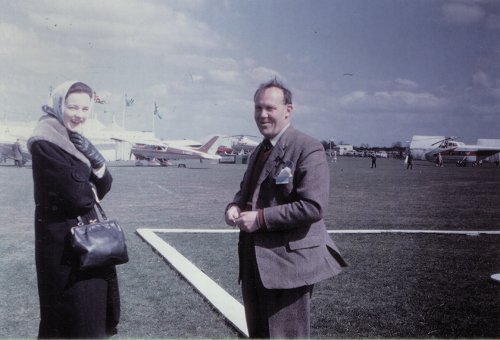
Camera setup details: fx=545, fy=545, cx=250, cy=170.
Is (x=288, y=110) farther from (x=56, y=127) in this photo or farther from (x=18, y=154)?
(x=18, y=154)

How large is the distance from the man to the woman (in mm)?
770

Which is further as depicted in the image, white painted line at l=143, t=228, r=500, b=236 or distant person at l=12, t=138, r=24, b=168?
distant person at l=12, t=138, r=24, b=168

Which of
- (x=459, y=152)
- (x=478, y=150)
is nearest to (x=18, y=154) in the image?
(x=459, y=152)

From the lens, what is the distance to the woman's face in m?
2.81

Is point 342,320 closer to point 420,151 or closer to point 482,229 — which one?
point 482,229

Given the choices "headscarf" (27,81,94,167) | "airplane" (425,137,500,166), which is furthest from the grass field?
"airplane" (425,137,500,166)

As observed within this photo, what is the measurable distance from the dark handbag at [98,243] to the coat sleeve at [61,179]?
0.10 m

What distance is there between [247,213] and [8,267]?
4.70 meters

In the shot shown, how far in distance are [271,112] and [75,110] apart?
102 cm

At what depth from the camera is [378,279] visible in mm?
5945

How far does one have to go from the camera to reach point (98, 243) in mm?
2748

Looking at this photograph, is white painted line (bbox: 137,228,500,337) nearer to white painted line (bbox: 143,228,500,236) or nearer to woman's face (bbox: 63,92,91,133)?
white painted line (bbox: 143,228,500,236)

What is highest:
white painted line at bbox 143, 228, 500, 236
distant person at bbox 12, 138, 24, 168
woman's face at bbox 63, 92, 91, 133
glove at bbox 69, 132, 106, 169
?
woman's face at bbox 63, 92, 91, 133

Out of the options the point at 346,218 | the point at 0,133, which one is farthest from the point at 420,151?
the point at 346,218
